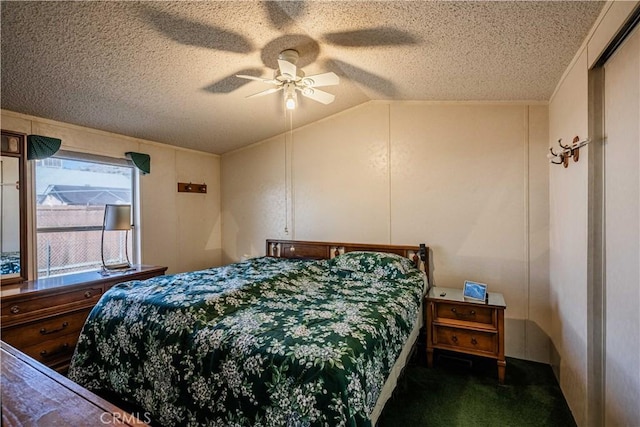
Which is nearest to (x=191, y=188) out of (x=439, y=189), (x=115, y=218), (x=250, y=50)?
(x=115, y=218)

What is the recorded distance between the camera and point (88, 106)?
286 centimetres

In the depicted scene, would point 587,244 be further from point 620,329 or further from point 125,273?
point 125,273

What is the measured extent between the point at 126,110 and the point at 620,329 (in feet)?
Result: 13.3

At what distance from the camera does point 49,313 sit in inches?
104

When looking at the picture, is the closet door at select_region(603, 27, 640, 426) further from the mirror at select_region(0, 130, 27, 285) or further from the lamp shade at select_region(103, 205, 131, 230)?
the mirror at select_region(0, 130, 27, 285)

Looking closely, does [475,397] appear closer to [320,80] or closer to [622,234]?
[622,234]

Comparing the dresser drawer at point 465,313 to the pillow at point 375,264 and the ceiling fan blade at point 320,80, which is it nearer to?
the pillow at point 375,264

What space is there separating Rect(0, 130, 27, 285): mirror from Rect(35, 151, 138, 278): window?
0.25 metres

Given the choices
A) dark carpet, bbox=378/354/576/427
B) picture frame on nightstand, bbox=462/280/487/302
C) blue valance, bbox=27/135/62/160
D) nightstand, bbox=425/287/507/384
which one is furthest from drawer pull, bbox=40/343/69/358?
picture frame on nightstand, bbox=462/280/487/302

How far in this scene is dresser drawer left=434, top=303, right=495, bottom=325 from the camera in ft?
8.96

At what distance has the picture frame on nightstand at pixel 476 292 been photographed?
2798mm

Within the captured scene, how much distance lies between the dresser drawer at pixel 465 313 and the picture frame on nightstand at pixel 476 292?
9 centimetres

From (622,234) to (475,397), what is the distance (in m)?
1.60

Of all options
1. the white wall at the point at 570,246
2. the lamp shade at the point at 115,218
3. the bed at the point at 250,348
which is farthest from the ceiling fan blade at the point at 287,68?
the lamp shade at the point at 115,218
